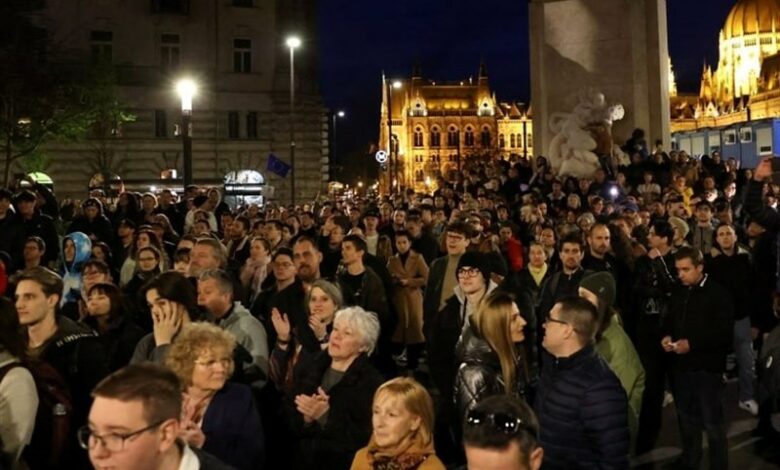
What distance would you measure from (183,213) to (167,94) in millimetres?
31148

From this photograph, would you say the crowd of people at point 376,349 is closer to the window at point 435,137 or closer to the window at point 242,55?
the window at point 242,55

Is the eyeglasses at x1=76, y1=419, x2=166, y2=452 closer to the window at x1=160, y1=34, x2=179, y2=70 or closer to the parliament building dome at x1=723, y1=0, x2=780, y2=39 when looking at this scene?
the window at x1=160, y1=34, x2=179, y2=70

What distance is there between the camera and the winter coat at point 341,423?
5.04 metres

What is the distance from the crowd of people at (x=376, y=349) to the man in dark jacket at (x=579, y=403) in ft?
0.04

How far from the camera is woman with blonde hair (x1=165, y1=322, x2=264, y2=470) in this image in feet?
14.6

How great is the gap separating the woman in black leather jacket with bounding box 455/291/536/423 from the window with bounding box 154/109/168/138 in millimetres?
42506

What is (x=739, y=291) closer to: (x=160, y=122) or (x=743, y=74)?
(x=160, y=122)

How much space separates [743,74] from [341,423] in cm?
16062

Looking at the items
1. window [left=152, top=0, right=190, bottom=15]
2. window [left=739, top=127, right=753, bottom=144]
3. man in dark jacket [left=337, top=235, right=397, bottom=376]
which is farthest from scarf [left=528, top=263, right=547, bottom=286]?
window [left=152, top=0, right=190, bottom=15]

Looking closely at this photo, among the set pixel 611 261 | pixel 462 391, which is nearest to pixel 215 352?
pixel 462 391

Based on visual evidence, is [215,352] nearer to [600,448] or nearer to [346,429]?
[346,429]

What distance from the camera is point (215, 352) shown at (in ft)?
14.7

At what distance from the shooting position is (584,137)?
2328cm

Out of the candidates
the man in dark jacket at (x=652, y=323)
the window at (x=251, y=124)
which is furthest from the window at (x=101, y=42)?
the man in dark jacket at (x=652, y=323)
